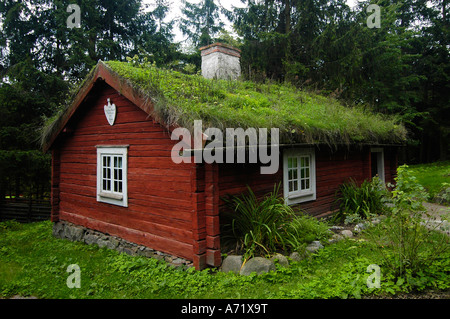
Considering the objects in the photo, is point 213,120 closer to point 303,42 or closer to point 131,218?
point 131,218

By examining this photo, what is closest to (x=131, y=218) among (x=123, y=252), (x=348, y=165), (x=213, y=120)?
(x=123, y=252)

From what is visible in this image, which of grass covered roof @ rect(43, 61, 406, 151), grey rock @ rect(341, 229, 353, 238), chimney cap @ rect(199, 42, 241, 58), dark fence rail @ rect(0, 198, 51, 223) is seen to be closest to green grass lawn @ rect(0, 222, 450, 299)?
grey rock @ rect(341, 229, 353, 238)

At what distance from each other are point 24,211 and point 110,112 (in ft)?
26.0

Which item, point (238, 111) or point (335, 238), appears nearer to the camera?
point (238, 111)

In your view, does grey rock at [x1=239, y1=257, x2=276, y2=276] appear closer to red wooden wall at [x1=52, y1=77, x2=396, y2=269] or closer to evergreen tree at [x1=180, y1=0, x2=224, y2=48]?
red wooden wall at [x1=52, y1=77, x2=396, y2=269]

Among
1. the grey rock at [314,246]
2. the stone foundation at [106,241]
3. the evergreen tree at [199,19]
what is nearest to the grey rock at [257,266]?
the stone foundation at [106,241]

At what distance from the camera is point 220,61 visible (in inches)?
398

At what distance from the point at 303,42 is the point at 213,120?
1279 cm

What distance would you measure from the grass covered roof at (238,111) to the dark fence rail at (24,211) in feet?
26.9

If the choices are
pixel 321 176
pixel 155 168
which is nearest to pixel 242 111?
pixel 155 168

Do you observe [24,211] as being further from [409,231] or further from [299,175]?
[409,231]

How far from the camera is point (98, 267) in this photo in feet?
20.0

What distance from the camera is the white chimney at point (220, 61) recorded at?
1008cm

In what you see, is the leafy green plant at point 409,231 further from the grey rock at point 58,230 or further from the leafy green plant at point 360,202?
the grey rock at point 58,230
